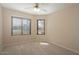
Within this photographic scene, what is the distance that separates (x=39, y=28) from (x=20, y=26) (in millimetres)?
332

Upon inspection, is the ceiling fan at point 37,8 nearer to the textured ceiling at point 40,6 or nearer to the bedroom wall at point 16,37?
the textured ceiling at point 40,6

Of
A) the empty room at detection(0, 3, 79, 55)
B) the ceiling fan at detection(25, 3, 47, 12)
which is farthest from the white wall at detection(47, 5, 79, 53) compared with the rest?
the ceiling fan at detection(25, 3, 47, 12)

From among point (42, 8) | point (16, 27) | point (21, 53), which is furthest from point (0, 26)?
point (42, 8)

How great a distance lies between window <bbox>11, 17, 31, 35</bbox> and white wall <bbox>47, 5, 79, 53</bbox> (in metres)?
0.37

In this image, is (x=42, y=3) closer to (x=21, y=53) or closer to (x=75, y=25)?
(x=75, y=25)

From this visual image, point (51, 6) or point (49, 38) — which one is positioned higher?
point (51, 6)

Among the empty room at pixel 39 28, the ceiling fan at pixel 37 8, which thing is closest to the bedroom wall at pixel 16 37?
the empty room at pixel 39 28

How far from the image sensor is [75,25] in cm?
235

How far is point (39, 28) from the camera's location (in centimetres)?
248

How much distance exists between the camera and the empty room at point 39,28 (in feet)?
7.55

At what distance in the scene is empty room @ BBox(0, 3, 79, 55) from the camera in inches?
90.7

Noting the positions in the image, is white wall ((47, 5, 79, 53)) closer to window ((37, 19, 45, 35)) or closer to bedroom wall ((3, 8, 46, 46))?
window ((37, 19, 45, 35))

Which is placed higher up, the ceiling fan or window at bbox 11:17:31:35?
the ceiling fan

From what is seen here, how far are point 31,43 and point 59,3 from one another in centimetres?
82
